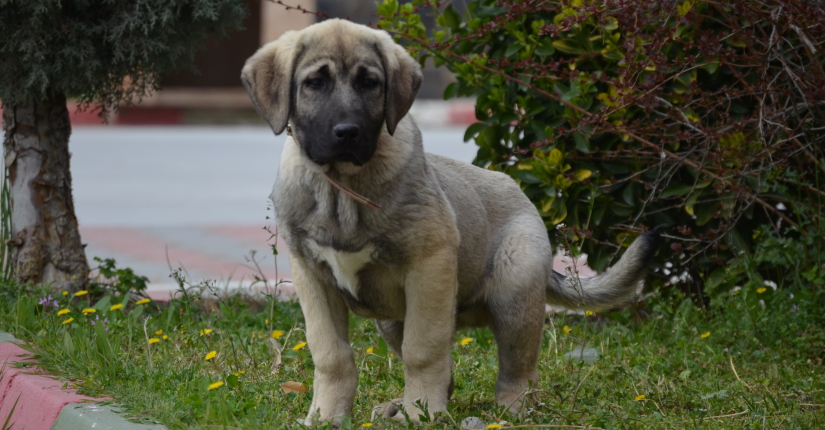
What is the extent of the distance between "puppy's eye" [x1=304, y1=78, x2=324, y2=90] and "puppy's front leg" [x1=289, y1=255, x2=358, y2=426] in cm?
66

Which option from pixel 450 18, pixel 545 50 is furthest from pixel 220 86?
pixel 545 50

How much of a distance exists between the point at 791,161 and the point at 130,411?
3.80m

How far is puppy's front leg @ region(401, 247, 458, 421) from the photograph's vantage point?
144 inches

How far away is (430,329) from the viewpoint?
145 inches

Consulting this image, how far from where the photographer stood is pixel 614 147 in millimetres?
5621

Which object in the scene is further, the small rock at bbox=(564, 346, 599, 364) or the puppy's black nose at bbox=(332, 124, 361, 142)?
the small rock at bbox=(564, 346, 599, 364)

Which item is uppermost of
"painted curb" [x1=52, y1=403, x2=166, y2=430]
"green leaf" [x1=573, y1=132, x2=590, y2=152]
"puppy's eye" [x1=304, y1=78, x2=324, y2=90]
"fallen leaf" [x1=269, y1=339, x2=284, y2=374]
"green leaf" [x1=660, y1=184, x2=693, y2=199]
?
"puppy's eye" [x1=304, y1=78, x2=324, y2=90]

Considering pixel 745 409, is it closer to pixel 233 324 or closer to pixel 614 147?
pixel 614 147

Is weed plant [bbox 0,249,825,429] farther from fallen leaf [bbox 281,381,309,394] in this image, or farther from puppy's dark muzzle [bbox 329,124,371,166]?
puppy's dark muzzle [bbox 329,124,371,166]

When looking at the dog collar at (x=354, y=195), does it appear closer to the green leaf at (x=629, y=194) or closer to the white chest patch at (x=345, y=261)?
the white chest patch at (x=345, y=261)

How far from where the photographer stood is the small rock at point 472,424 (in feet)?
12.3

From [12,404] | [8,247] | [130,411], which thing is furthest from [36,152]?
[130,411]

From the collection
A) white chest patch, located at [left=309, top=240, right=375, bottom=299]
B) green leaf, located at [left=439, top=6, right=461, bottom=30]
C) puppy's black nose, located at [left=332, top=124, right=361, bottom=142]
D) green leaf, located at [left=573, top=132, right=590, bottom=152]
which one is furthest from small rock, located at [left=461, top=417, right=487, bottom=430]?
green leaf, located at [left=439, top=6, right=461, bottom=30]

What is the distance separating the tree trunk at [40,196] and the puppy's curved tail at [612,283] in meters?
2.90
